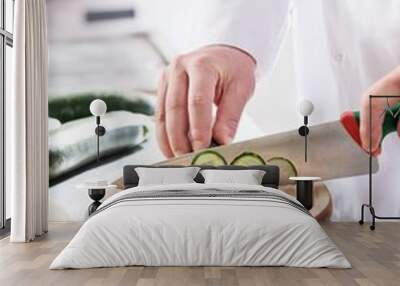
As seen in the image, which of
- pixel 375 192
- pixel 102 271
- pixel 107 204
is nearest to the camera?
pixel 102 271

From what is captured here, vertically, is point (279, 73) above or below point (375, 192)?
above

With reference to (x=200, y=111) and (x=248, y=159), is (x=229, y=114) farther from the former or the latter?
(x=248, y=159)

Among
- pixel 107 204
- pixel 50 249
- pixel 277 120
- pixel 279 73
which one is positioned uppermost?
pixel 279 73

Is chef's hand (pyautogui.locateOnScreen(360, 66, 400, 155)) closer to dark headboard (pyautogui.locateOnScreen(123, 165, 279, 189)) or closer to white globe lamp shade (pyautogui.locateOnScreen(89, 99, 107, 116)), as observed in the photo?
dark headboard (pyautogui.locateOnScreen(123, 165, 279, 189))

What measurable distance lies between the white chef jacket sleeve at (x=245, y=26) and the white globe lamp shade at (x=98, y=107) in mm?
1328

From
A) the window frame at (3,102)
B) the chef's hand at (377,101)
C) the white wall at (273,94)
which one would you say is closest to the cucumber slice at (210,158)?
the white wall at (273,94)

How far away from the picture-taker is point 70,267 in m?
4.78

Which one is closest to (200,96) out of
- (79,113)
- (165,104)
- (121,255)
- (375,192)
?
(165,104)

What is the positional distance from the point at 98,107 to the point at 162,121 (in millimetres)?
807

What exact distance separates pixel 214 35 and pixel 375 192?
9.06 feet

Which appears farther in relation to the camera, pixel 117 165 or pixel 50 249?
pixel 117 165

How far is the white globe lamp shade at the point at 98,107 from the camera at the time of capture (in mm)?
7668

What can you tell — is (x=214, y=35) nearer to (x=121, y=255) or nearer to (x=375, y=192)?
(x=375, y=192)

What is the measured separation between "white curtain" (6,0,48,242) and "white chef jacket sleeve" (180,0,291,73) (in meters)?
2.03
